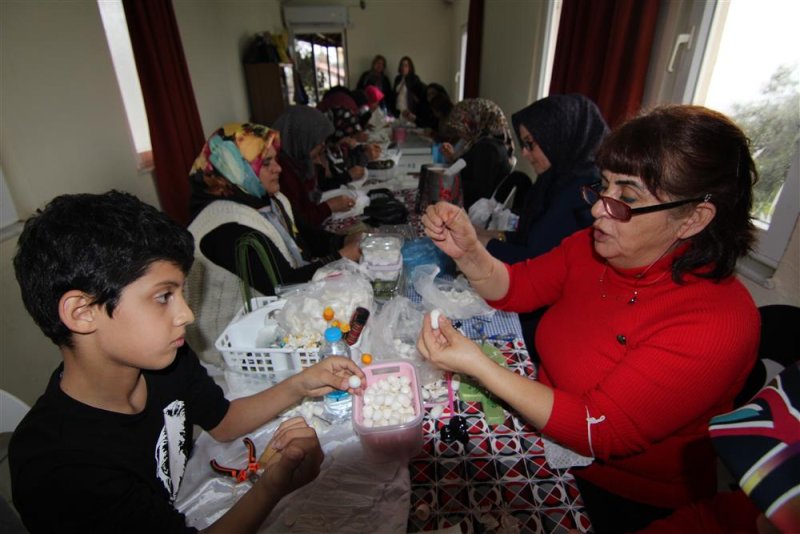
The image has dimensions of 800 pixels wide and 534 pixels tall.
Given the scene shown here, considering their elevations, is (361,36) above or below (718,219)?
above

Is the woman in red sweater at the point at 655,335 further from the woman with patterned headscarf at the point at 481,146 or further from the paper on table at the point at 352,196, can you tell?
the paper on table at the point at 352,196

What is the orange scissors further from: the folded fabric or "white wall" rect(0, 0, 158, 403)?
"white wall" rect(0, 0, 158, 403)

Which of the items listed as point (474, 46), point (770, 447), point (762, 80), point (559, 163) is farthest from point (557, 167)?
point (474, 46)

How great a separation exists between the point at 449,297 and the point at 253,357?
73 centimetres

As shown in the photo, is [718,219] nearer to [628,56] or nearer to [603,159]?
[603,159]

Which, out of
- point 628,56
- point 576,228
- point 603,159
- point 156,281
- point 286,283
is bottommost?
point 286,283

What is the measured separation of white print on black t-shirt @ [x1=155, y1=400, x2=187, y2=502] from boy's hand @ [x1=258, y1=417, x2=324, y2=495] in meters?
0.22

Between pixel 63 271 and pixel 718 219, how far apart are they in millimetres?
1394

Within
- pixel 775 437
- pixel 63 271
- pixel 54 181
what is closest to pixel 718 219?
pixel 775 437

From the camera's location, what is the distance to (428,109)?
660 cm

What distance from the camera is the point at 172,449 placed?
95cm

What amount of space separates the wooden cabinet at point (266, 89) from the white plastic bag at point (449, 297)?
613 centimetres

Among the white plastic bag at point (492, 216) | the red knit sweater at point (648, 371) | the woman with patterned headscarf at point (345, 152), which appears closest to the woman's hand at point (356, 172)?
the woman with patterned headscarf at point (345, 152)

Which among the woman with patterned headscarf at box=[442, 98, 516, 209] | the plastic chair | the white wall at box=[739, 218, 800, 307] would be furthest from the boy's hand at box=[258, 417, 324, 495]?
the woman with patterned headscarf at box=[442, 98, 516, 209]
